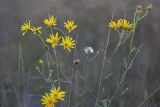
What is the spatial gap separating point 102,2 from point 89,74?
156cm

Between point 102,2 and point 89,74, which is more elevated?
point 102,2

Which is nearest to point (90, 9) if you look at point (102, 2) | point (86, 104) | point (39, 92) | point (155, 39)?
point (102, 2)

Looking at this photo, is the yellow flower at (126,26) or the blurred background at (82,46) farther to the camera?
the blurred background at (82,46)

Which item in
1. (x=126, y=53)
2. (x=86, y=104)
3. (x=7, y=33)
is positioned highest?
(x=7, y=33)

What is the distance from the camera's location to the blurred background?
367cm

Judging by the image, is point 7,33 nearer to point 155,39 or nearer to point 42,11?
point 42,11

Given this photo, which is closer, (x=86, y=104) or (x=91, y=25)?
(x=86, y=104)

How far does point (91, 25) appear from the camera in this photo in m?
5.10

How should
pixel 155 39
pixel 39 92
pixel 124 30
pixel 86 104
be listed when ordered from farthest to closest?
pixel 155 39, pixel 39 92, pixel 86 104, pixel 124 30

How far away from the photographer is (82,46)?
14.8 feet

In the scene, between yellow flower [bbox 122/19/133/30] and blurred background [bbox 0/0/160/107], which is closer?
yellow flower [bbox 122/19/133/30]

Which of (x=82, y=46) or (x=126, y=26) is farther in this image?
(x=82, y=46)

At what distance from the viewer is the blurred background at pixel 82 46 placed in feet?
12.0

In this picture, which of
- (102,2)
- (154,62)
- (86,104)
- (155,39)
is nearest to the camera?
(86,104)
